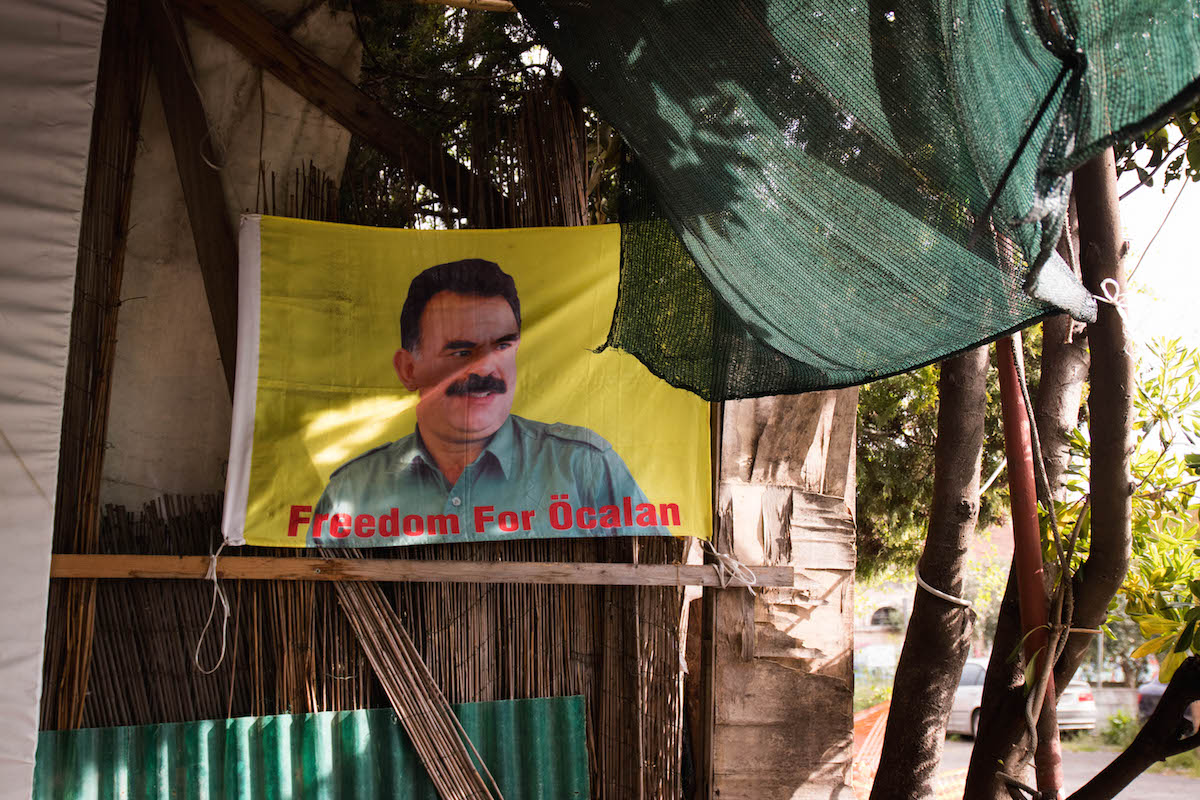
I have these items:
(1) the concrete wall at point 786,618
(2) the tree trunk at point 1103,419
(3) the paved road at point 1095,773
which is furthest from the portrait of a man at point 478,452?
(3) the paved road at point 1095,773

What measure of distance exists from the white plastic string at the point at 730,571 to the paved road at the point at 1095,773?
7132 millimetres

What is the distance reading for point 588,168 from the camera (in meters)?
3.59

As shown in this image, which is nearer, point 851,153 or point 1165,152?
point 851,153

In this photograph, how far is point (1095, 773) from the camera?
904 centimetres

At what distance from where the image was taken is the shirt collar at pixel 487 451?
300 cm

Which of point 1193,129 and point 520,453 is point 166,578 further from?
point 1193,129

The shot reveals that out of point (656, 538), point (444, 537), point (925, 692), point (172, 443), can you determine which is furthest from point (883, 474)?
point (172, 443)

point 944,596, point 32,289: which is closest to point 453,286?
point 32,289

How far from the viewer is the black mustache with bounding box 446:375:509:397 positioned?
308cm

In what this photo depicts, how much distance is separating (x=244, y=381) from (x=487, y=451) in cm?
78

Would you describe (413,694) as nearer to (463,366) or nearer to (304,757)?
(304,757)

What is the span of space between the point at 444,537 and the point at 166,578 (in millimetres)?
823

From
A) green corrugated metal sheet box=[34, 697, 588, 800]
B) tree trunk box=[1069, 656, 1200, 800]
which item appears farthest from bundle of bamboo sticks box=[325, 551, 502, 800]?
tree trunk box=[1069, 656, 1200, 800]

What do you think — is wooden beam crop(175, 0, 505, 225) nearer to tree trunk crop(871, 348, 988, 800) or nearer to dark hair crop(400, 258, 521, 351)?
dark hair crop(400, 258, 521, 351)
